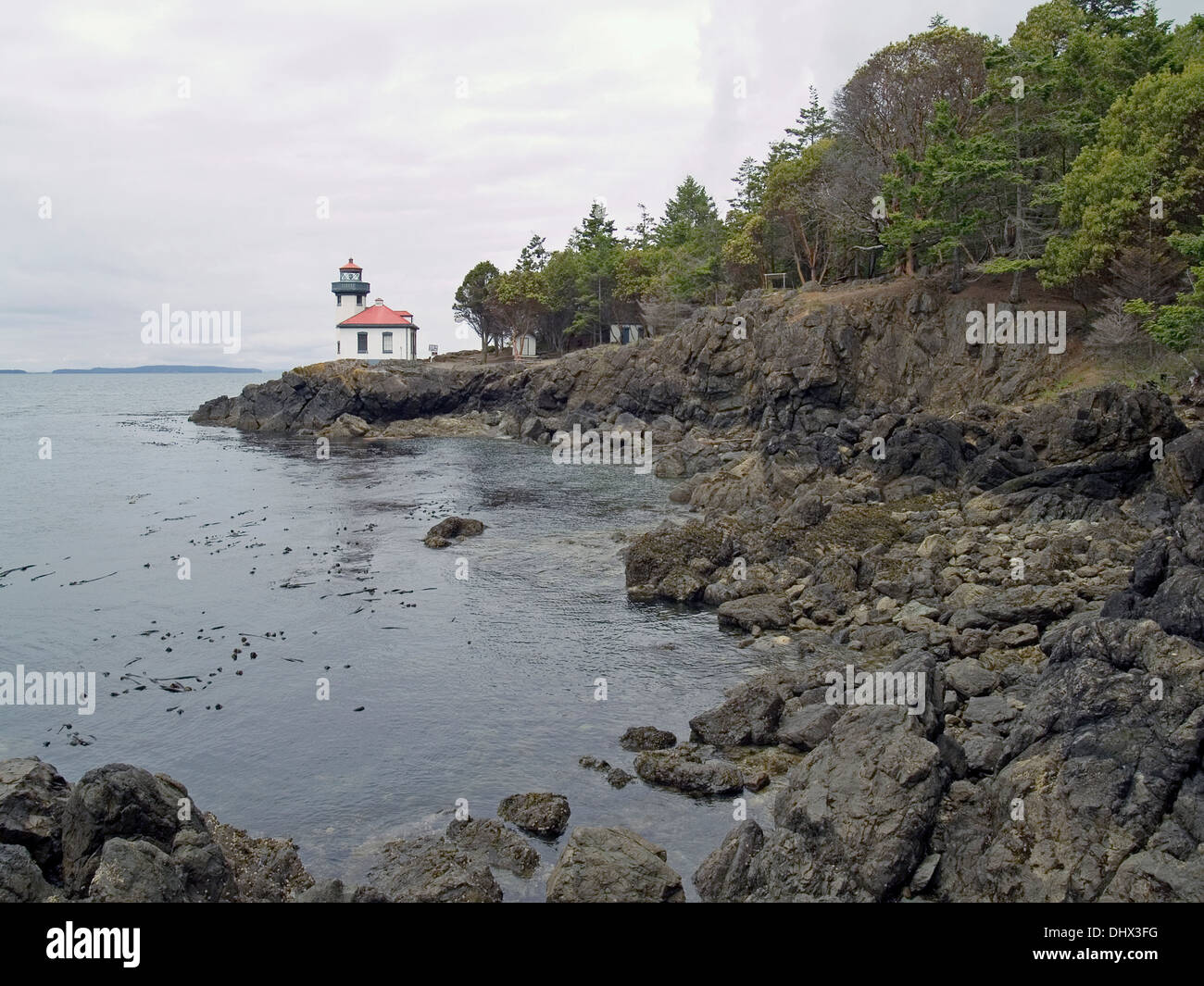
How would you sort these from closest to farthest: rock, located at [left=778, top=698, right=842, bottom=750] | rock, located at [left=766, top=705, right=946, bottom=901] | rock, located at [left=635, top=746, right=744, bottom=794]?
rock, located at [left=766, top=705, right=946, bottom=901] < rock, located at [left=635, top=746, right=744, bottom=794] < rock, located at [left=778, top=698, right=842, bottom=750]

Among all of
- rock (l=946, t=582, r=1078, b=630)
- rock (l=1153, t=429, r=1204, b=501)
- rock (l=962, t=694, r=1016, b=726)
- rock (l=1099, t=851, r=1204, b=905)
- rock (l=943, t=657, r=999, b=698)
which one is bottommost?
rock (l=1099, t=851, r=1204, b=905)

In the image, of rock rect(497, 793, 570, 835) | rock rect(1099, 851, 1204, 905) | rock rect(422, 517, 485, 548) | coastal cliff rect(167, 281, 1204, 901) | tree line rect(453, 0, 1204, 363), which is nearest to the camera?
rock rect(1099, 851, 1204, 905)

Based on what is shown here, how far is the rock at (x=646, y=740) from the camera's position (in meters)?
19.8

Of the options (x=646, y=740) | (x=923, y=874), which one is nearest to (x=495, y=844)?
(x=646, y=740)

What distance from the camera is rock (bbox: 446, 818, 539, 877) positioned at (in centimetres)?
1545

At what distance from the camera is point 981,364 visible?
54.2 metres

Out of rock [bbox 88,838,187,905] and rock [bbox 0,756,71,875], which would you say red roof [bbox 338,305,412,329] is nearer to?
rock [bbox 0,756,71,875]

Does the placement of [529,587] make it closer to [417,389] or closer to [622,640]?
[622,640]

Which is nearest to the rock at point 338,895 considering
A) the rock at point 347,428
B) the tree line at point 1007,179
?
the tree line at point 1007,179

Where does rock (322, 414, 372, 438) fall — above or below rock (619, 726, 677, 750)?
above

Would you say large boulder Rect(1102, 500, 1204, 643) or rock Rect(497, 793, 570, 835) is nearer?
rock Rect(497, 793, 570, 835)

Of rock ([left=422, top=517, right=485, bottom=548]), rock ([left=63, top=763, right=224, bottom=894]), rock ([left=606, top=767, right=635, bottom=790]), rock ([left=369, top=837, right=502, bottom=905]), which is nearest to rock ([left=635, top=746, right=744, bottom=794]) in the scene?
rock ([left=606, top=767, right=635, bottom=790])

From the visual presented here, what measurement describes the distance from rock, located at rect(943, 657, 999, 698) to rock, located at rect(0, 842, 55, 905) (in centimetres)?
1639

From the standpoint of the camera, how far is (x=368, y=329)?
4104 inches
